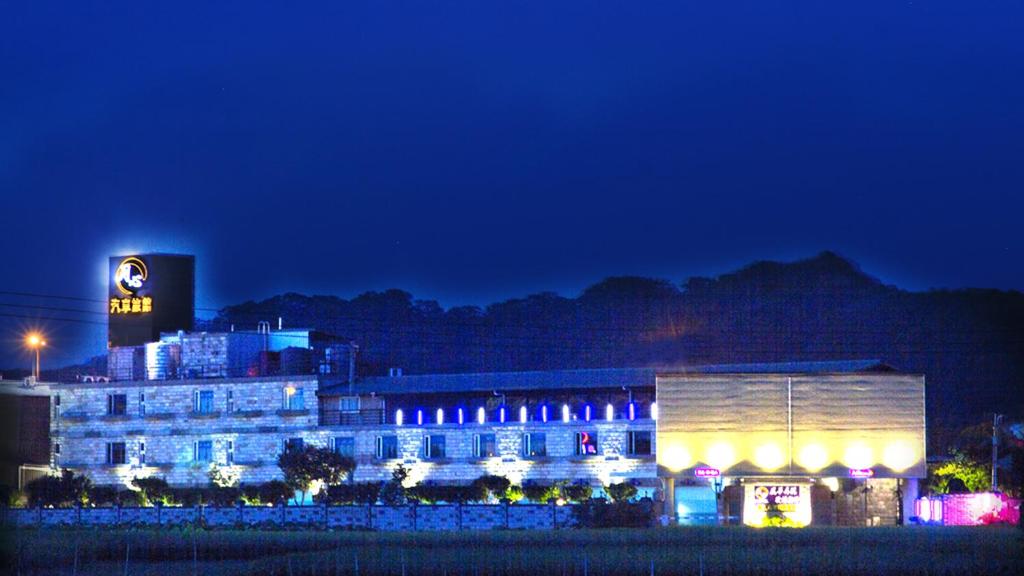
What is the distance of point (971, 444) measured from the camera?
102m

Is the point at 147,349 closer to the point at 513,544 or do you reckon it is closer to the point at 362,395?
the point at 362,395

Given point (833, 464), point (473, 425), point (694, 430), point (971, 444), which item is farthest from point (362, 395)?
point (971, 444)

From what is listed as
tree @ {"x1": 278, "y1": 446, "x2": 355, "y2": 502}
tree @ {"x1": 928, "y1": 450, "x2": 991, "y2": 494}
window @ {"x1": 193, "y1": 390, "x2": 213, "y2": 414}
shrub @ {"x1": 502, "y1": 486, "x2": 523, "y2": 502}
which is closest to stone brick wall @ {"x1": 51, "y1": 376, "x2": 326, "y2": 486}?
window @ {"x1": 193, "y1": 390, "x2": 213, "y2": 414}

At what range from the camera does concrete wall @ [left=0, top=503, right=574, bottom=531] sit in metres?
79.1

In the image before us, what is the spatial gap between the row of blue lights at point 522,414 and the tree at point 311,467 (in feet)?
16.7

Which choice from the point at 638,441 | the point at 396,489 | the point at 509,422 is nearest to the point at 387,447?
the point at 396,489

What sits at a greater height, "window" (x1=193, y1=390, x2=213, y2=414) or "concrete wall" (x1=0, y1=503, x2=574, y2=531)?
"window" (x1=193, y1=390, x2=213, y2=414)

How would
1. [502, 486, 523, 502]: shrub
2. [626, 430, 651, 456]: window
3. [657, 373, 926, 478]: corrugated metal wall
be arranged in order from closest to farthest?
[657, 373, 926, 478]: corrugated metal wall, [502, 486, 523, 502]: shrub, [626, 430, 651, 456]: window

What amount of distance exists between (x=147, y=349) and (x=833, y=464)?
49541 mm

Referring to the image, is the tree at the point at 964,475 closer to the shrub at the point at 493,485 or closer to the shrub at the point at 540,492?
the shrub at the point at 540,492

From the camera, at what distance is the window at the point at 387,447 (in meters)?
96.0

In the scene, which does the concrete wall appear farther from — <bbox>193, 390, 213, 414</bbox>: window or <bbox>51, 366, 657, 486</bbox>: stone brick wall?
<bbox>193, 390, 213, 414</bbox>: window

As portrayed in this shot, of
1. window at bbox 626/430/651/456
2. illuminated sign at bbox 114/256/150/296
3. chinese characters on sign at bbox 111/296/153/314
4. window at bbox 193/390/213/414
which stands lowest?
window at bbox 626/430/651/456

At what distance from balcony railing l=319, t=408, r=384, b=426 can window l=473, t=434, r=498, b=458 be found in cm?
753
